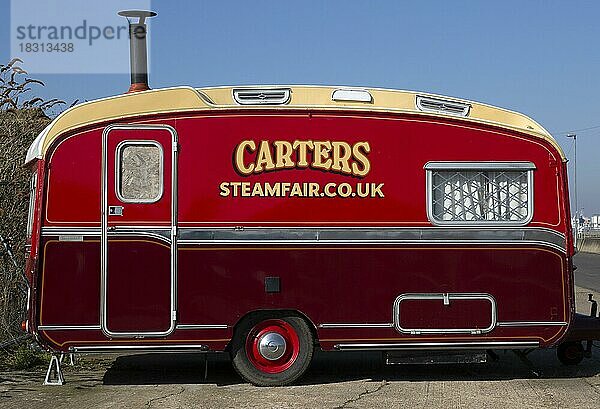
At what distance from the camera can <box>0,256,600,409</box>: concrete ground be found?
29.7 feet

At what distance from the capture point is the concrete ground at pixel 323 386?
905 centimetres

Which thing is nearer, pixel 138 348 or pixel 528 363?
pixel 138 348

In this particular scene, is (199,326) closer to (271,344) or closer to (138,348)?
(138,348)

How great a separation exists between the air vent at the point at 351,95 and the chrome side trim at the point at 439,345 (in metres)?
2.69

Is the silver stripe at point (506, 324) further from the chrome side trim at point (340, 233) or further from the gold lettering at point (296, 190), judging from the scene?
the gold lettering at point (296, 190)

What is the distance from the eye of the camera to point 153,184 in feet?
31.1

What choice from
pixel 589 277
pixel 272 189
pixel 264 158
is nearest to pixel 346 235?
pixel 272 189

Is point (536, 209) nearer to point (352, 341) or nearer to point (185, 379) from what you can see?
point (352, 341)

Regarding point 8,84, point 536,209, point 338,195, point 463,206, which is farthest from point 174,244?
point 8,84

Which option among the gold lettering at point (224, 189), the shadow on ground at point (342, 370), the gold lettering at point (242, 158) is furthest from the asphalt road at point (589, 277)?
the gold lettering at point (224, 189)

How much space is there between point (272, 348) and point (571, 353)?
12.8ft

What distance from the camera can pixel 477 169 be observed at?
32.2 feet

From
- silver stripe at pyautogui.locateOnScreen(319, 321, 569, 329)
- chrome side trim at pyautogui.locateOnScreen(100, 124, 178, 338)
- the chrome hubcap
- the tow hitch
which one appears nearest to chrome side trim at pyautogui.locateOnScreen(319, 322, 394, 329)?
silver stripe at pyautogui.locateOnScreen(319, 321, 569, 329)

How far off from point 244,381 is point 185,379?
74 cm
